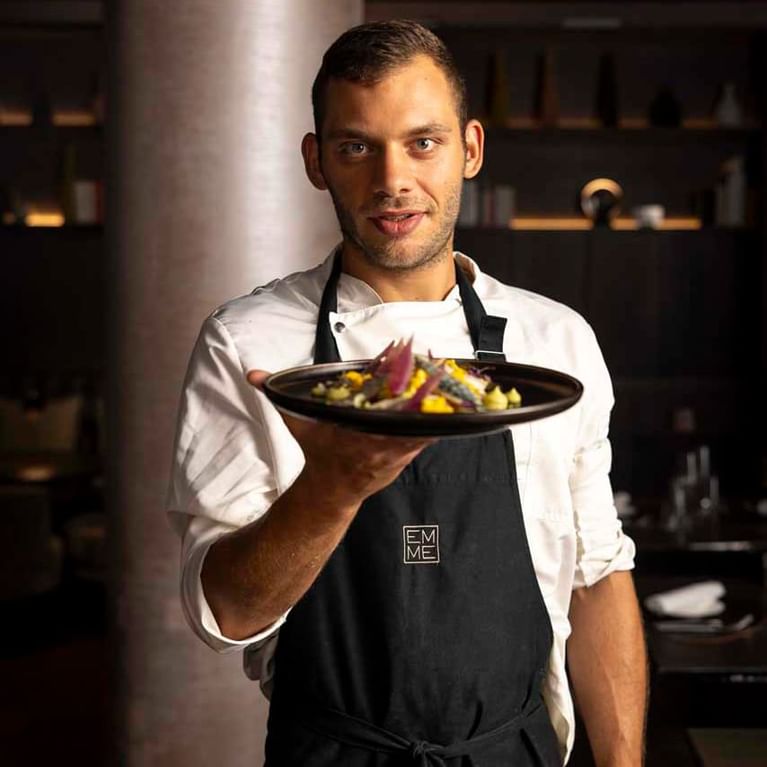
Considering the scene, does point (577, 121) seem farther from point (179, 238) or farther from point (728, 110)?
point (179, 238)

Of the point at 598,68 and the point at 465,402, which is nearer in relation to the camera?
the point at 465,402

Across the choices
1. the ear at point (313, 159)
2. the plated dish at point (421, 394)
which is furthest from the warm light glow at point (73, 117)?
the plated dish at point (421, 394)

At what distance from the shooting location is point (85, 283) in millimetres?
7086

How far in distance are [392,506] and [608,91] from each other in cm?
555

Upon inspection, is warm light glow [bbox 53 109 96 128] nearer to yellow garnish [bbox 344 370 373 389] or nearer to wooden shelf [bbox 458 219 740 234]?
wooden shelf [bbox 458 219 740 234]

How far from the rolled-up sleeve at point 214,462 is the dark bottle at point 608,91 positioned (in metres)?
5.44

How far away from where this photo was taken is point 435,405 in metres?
1.14

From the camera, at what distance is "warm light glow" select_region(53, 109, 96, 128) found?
7023 mm

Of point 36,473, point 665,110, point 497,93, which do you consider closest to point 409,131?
point 36,473

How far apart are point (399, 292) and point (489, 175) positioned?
529 cm

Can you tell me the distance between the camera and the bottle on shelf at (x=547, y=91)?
21.6 ft

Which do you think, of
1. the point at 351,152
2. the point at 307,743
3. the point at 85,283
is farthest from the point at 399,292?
the point at 85,283

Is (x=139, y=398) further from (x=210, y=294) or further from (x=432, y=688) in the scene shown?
(x=432, y=688)

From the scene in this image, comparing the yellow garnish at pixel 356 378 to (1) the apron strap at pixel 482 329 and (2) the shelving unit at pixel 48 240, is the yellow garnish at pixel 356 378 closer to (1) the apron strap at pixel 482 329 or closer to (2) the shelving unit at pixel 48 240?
(1) the apron strap at pixel 482 329
